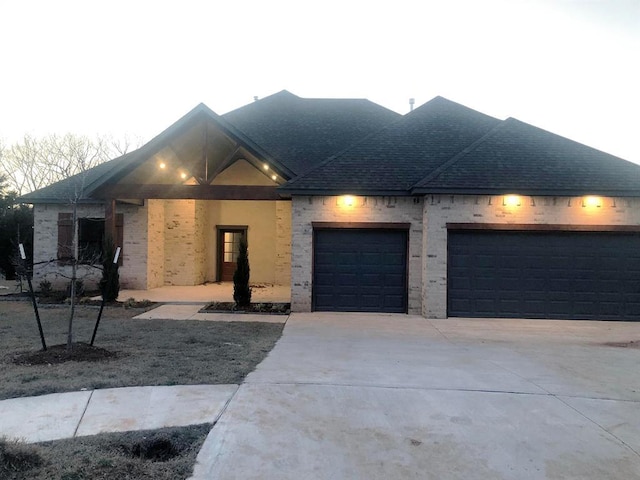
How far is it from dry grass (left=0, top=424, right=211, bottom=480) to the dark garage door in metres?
8.13

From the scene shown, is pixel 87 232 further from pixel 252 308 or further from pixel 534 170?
pixel 534 170

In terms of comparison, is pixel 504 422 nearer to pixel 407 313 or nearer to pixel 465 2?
pixel 407 313

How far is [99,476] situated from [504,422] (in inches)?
145

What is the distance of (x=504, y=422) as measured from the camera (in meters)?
4.40

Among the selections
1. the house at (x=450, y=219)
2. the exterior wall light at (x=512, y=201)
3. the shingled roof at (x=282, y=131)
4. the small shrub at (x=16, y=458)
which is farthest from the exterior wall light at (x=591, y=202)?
the small shrub at (x=16, y=458)

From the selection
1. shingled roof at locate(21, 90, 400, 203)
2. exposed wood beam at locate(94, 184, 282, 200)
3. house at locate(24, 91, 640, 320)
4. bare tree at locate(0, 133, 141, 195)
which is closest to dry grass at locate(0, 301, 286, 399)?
house at locate(24, 91, 640, 320)

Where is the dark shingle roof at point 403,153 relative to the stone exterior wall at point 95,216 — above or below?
above

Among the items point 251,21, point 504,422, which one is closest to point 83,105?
point 251,21

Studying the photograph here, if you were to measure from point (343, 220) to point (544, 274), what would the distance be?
5.45 metres

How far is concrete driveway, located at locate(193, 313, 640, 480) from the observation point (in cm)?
349

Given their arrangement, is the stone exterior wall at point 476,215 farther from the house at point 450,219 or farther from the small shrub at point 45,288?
the small shrub at point 45,288

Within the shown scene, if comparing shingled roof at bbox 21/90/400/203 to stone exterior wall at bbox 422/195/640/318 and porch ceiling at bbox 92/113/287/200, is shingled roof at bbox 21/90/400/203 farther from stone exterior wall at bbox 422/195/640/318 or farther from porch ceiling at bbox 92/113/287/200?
stone exterior wall at bbox 422/195/640/318

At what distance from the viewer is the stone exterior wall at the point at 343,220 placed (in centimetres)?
1184

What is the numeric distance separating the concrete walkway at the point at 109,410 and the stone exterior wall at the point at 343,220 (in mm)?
6684
